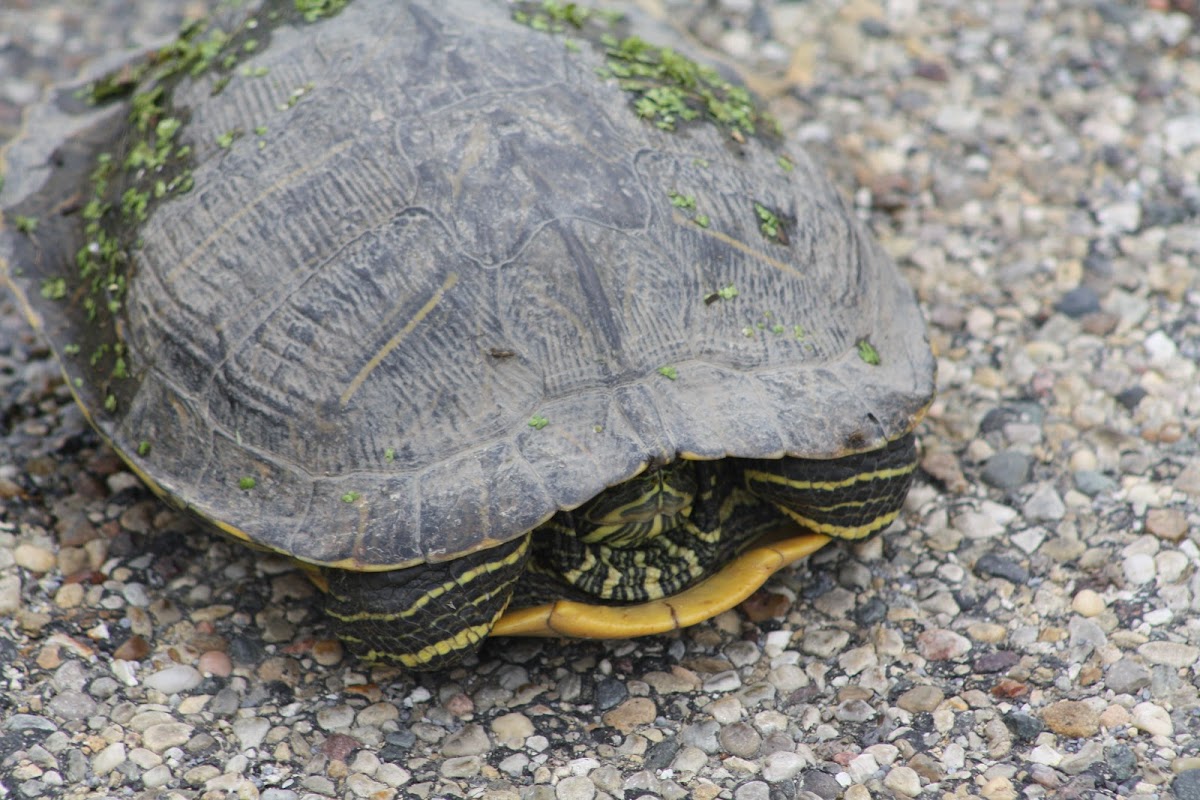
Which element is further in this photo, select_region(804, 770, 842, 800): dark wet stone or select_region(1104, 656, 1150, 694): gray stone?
select_region(1104, 656, 1150, 694): gray stone

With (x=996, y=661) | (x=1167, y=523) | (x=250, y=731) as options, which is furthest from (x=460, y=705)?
(x=1167, y=523)

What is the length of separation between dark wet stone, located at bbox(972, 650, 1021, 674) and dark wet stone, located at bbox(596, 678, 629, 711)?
1208mm

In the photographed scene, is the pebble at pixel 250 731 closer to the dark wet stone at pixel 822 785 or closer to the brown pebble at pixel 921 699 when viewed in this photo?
the dark wet stone at pixel 822 785

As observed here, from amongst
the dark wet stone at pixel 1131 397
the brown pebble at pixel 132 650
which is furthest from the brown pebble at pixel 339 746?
the dark wet stone at pixel 1131 397

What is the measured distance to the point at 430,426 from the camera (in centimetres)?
380

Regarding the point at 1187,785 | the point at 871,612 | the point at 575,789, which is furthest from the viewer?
the point at 871,612

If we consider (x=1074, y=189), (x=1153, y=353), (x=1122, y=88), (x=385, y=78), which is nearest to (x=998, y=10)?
(x=1122, y=88)

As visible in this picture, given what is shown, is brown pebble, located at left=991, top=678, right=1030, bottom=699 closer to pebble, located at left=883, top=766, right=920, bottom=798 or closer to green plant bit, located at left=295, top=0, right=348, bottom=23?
pebble, located at left=883, top=766, right=920, bottom=798

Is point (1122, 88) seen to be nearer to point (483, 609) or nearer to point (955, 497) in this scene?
point (955, 497)

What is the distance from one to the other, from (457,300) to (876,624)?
1.90m

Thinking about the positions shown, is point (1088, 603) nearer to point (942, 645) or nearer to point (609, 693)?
point (942, 645)

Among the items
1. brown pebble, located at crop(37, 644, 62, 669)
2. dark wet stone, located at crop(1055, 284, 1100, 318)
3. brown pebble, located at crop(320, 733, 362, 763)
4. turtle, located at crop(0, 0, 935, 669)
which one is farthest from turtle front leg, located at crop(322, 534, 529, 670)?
dark wet stone, located at crop(1055, 284, 1100, 318)

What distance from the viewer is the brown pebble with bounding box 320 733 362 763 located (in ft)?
13.0

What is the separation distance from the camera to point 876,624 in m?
4.39
